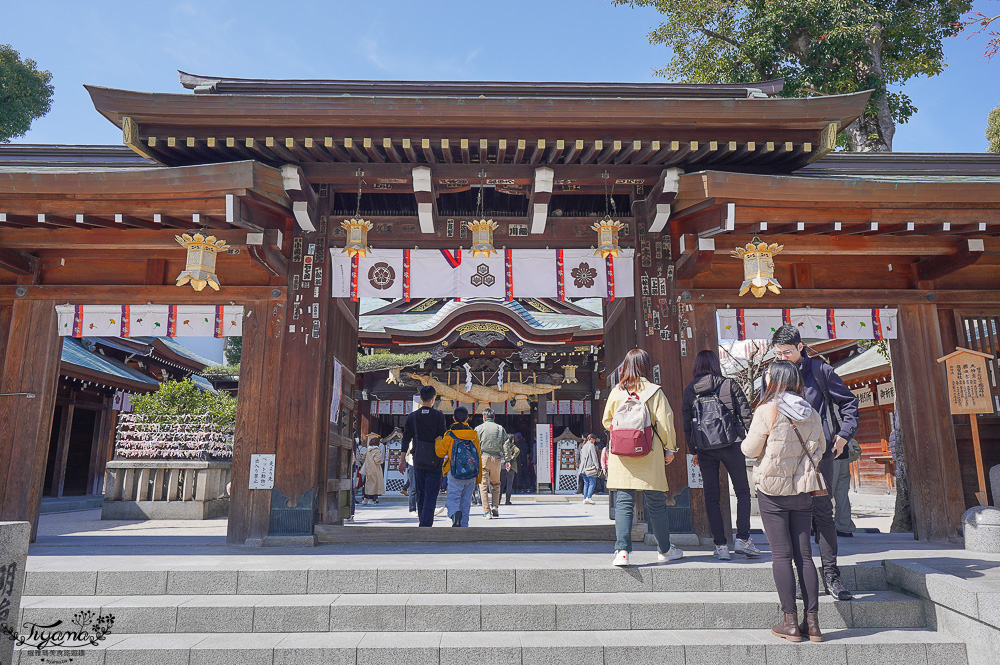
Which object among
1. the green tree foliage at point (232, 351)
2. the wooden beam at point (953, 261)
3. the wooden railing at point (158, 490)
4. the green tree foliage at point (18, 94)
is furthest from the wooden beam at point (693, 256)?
the green tree foliage at point (232, 351)

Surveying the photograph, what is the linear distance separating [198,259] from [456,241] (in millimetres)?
2938

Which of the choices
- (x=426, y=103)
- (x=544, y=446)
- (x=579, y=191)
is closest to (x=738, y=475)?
(x=579, y=191)

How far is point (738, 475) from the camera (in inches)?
213

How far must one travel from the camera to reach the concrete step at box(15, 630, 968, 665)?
12.5 ft

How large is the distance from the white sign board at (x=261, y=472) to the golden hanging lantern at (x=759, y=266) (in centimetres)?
570

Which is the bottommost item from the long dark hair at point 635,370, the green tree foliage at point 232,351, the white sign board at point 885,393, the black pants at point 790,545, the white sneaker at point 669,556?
the white sneaker at point 669,556

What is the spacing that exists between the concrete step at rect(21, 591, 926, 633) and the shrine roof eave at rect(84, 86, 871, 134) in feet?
14.8

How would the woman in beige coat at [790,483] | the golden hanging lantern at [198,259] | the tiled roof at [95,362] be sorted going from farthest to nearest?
the tiled roof at [95,362] < the golden hanging lantern at [198,259] < the woman in beige coat at [790,483]

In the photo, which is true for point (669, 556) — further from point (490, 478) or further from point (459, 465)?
point (490, 478)

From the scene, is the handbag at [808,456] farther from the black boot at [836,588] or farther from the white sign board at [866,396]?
the white sign board at [866,396]

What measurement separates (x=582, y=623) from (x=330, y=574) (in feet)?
6.55

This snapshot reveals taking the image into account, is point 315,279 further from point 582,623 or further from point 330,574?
point 582,623

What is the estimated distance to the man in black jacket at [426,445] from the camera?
775 cm

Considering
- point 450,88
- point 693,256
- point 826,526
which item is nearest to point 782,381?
point 826,526
